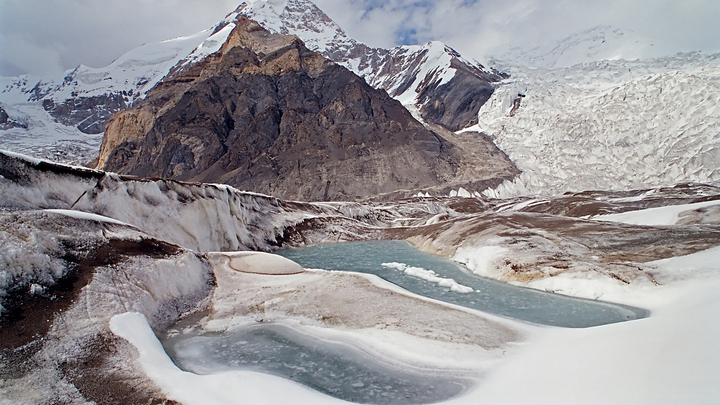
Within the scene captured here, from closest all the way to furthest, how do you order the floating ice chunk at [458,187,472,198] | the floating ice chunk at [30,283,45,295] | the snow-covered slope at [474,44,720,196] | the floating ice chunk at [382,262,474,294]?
the floating ice chunk at [30,283,45,295], the floating ice chunk at [382,262,474,294], the snow-covered slope at [474,44,720,196], the floating ice chunk at [458,187,472,198]

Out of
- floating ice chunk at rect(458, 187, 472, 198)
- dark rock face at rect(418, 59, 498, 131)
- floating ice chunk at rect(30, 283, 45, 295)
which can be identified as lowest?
floating ice chunk at rect(30, 283, 45, 295)

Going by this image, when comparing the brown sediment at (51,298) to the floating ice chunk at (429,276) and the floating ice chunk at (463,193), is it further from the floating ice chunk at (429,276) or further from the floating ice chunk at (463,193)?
the floating ice chunk at (463,193)

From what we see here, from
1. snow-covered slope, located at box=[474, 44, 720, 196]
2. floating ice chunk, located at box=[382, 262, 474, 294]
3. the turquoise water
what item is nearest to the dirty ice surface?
the turquoise water

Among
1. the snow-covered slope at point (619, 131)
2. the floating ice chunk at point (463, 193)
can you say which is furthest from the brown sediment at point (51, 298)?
the snow-covered slope at point (619, 131)

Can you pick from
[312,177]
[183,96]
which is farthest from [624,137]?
[183,96]

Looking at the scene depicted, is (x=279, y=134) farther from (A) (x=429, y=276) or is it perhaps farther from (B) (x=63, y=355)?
(B) (x=63, y=355)

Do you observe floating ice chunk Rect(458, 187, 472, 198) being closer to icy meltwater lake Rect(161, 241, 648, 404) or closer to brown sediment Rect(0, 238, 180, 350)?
icy meltwater lake Rect(161, 241, 648, 404)
